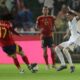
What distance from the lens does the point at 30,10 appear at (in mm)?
24938

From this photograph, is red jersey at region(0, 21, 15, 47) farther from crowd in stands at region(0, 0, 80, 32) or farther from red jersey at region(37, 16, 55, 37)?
crowd in stands at region(0, 0, 80, 32)

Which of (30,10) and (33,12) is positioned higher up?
(30,10)

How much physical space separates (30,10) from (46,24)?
5751 mm

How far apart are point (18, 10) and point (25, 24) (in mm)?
1272

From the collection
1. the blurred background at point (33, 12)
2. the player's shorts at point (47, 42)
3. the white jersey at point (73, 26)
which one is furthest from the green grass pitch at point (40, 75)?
the blurred background at point (33, 12)

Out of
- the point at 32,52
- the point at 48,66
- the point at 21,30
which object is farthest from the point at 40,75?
the point at 21,30

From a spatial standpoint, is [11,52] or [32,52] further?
[32,52]

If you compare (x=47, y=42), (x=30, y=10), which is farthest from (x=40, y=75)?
(x=30, y=10)

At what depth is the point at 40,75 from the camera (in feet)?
56.1

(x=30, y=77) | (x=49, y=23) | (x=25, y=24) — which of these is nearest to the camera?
(x=30, y=77)

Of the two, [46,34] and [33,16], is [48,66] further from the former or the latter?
[33,16]

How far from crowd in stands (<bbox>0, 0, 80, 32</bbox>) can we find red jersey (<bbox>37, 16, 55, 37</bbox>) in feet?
12.8

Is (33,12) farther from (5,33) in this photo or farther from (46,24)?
(5,33)

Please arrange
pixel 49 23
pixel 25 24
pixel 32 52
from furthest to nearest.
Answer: pixel 25 24 → pixel 32 52 → pixel 49 23
